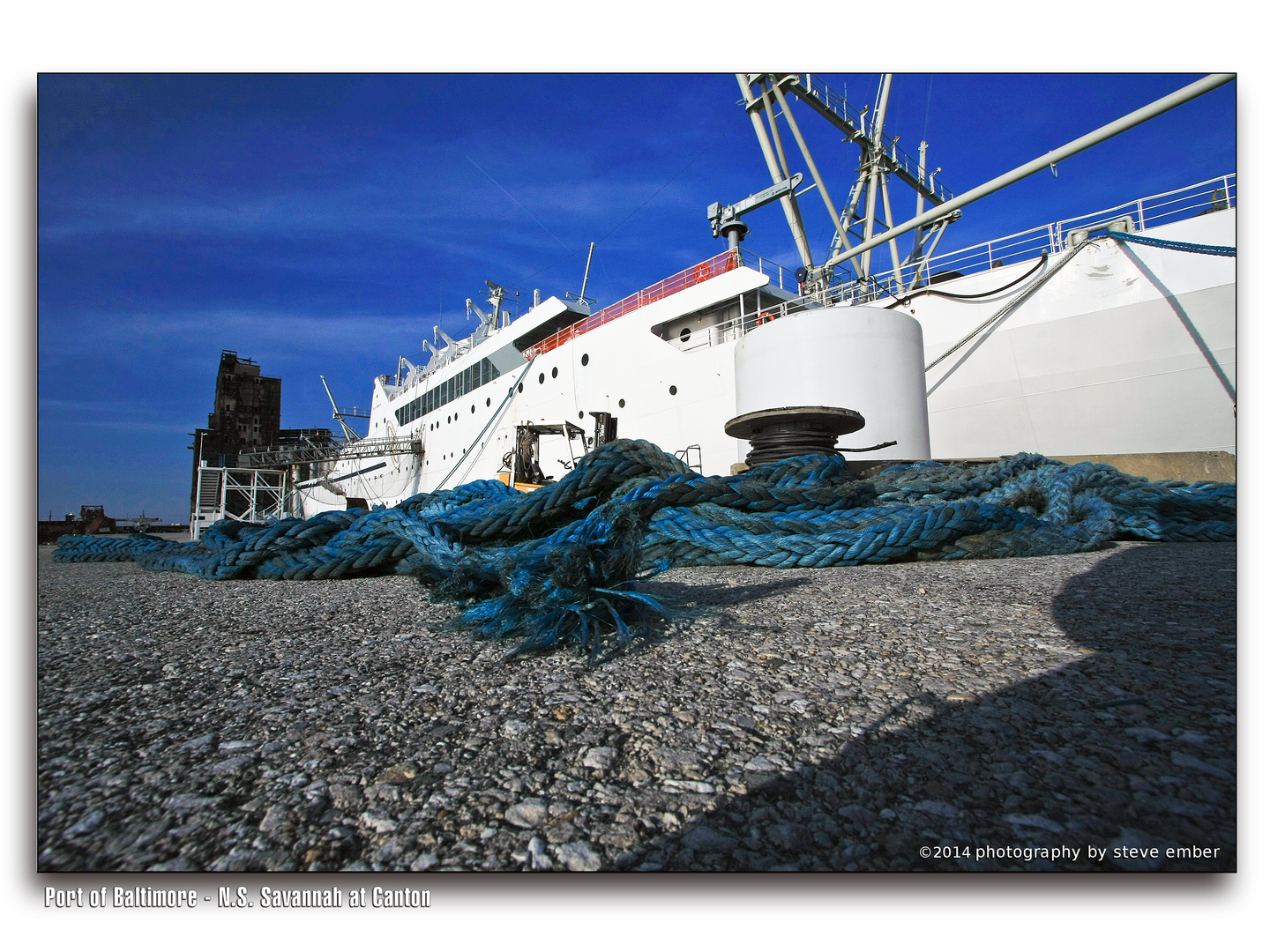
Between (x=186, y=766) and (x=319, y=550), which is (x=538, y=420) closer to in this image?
(x=319, y=550)

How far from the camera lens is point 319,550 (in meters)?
2.51

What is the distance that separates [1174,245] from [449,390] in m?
16.2

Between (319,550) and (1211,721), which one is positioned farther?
(319,550)

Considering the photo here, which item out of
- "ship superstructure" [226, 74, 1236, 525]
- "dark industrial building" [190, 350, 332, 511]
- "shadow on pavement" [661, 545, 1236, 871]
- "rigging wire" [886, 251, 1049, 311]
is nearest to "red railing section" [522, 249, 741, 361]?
"ship superstructure" [226, 74, 1236, 525]

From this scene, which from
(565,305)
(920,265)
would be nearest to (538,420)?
(565,305)

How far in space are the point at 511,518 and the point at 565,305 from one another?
1175 cm

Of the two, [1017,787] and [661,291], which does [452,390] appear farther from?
[1017,787]

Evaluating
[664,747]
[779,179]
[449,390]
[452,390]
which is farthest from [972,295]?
[449,390]

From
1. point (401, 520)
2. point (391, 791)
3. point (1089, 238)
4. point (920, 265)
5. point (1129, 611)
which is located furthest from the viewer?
point (920, 265)

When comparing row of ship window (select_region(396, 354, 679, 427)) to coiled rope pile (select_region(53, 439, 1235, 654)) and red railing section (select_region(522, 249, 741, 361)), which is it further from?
coiled rope pile (select_region(53, 439, 1235, 654))

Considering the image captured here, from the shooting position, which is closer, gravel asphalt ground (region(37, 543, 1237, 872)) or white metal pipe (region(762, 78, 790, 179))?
gravel asphalt ground (region(37, 543, 1237, 872))

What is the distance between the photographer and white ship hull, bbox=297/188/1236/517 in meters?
5.75

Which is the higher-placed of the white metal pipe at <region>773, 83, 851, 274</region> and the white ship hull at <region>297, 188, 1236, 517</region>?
the white metal pipe at <region>773, 83, 851, 274</region>

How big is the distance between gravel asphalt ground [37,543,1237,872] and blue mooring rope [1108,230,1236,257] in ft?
18.2
